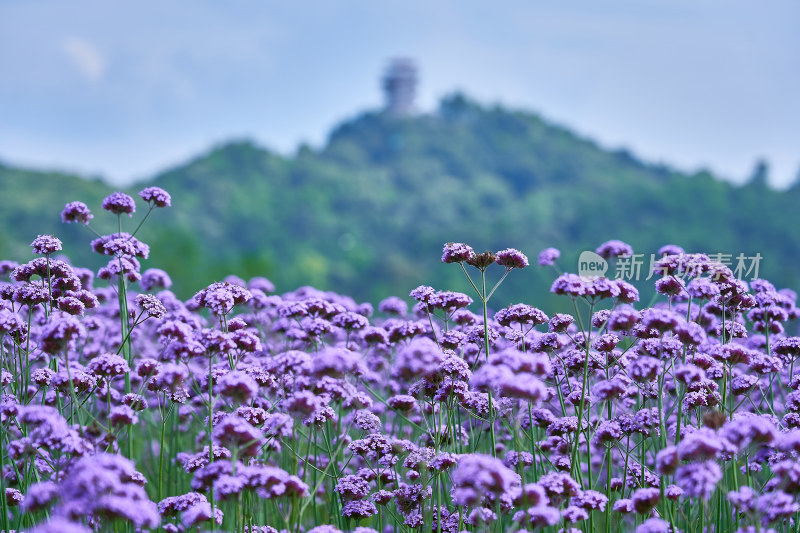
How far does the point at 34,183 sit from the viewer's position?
105188mm

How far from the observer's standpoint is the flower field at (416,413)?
459cm

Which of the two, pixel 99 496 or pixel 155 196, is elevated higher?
pixel 155 196

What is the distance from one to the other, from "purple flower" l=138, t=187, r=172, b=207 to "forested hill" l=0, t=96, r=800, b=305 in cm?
5549

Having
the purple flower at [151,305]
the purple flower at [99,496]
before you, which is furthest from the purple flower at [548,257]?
the purple flower at [99,496]

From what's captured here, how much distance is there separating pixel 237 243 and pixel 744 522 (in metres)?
117

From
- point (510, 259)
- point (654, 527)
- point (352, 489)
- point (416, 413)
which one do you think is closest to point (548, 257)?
point (510, 259)

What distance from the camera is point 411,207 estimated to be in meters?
142

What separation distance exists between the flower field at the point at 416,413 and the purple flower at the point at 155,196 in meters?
0.02

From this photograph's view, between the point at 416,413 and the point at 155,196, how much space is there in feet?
11.5

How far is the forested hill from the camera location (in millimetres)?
90312

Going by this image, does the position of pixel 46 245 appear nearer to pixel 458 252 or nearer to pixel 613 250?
pixel 458 252

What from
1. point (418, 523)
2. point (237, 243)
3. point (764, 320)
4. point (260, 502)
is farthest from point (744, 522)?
point (237, 243)

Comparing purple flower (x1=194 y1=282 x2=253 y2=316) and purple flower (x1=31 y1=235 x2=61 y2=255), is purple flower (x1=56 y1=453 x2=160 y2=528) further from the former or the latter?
purple flower (x1=31 y1=235 x2=61 y2=255)

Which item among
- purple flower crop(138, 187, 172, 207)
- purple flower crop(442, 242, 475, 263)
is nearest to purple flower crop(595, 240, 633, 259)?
purple flower crop(442, 242, 475, 263)
